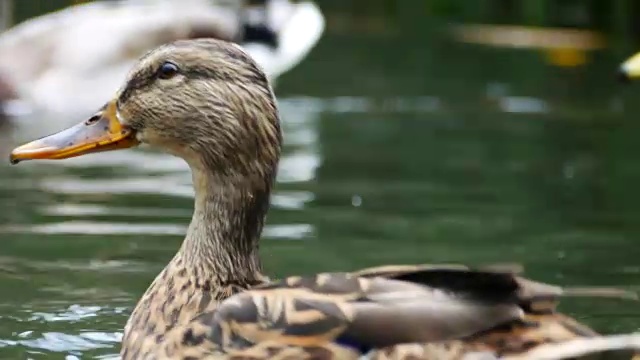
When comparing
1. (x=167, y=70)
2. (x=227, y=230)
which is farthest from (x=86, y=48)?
(x=227, y=230)

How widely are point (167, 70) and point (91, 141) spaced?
1.14 ft

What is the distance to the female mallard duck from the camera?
14.6ft

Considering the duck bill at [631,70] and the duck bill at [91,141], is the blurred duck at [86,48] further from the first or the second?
the duck bill at [91,141]

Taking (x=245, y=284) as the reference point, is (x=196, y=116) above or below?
above

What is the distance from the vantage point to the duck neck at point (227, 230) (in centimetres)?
530

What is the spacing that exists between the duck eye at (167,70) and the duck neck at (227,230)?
1.06ft

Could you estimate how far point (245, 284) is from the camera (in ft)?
17.4

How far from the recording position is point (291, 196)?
9.07m

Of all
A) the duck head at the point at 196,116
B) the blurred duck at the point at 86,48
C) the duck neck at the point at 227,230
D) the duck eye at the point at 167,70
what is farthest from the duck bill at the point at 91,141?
the blurred duck at the point at 86,48

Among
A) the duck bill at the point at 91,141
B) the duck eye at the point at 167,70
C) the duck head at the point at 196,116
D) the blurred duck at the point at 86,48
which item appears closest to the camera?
the duck head at the point at 196,116

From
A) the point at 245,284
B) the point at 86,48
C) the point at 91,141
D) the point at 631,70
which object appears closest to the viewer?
the point at 245,284

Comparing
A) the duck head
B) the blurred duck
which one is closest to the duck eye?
the duck head

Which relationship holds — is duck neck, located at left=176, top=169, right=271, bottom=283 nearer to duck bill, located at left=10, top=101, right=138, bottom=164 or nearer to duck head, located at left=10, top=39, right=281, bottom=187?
duck head, located at left=10, top=39, right=281, bottom=187

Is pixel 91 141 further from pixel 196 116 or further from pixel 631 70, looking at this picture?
pixel 631 70
